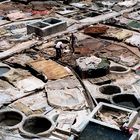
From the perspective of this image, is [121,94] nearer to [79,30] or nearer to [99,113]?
[99,113]

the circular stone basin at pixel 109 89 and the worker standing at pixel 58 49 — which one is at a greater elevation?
the worker standing at pixel 58 49

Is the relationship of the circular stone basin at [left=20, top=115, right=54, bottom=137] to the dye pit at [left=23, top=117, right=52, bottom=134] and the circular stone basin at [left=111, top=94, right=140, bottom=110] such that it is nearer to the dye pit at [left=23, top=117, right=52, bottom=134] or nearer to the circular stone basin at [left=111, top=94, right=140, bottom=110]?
the dye pit at [left=23, top=117, right=52, bottom=134]

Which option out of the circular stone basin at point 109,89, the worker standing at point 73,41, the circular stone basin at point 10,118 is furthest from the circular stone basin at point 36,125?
the worker standing at point 73,41

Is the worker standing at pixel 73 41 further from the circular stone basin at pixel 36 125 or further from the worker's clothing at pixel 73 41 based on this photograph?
the circular stone basin at pixel 36 125

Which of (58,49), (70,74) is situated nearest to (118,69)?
(70,74)

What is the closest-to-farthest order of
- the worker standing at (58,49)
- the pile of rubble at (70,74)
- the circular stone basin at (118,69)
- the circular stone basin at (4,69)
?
the pile of rubble at (70,74)
the circular stone basin at (4,69)
the circular stone basin at (118,69)
the worker standing at (58,49)

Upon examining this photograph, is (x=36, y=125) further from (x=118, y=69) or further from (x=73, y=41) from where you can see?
(x=73, y=41)

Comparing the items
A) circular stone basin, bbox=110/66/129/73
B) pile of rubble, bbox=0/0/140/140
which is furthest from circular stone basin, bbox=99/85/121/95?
circular stone basin, bbox=110/66/129/73
